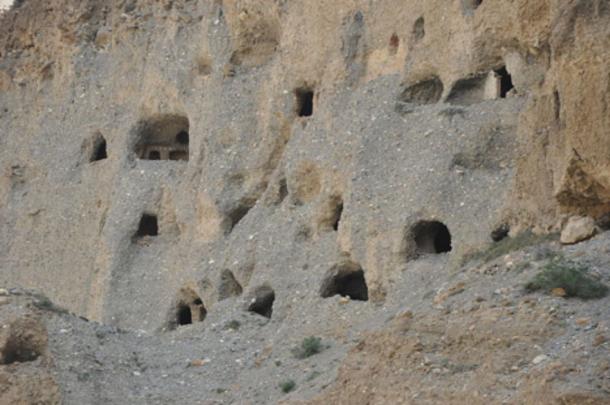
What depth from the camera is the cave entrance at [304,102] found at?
28.6m

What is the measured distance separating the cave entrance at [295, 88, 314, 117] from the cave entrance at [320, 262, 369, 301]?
4.62 metres

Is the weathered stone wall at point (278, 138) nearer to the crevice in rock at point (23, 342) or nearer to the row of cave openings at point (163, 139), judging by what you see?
the row of cave openings at point (163, 139)

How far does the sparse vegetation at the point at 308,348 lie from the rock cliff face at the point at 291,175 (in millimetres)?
282

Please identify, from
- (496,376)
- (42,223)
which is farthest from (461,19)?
(42,223)

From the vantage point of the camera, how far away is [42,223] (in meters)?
34.8

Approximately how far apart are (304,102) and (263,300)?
189 inches

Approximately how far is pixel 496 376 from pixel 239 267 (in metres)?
11.4

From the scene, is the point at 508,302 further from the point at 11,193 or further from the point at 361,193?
the point at 11,193

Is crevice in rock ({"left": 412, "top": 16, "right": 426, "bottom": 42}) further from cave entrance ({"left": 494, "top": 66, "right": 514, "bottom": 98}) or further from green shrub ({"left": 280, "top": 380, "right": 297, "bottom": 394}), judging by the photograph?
green shrub ({"left": 280, "top": 380, "right": 297, "bottom": 394})

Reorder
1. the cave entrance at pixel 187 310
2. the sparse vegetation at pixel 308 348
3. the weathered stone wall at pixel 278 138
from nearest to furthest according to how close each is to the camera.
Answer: the weathered stone wall at pixel 278 138 → the sparse vegetation at pixel 308 348 → the cave entrance at pixel 187 310

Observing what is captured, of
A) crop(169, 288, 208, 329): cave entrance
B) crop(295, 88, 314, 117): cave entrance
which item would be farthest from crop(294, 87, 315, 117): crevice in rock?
crop(169, 288, 208, 329): cave entrance

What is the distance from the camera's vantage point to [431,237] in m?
23.8

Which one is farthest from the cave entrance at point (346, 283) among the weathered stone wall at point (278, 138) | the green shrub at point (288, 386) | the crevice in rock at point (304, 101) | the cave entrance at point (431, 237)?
the crevice in rock at point (304, 101)

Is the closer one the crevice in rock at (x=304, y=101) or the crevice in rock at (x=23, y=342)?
the crevice in rock at (x=23, y=342)
